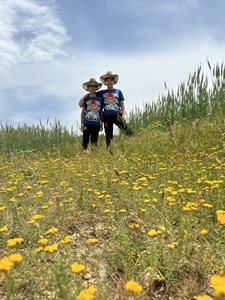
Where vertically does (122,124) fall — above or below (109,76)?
below

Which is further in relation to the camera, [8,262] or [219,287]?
[8,262]

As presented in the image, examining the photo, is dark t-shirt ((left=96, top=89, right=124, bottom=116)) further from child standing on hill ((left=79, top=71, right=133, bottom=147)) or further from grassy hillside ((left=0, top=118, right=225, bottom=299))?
grassy hillside ((left=0, top=118, right=225, bottom=299))

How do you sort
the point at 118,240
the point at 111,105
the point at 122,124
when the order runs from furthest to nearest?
the point at 122,124
the point at 111,105
the point at 118,240

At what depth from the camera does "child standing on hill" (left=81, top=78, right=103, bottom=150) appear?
7574 mm

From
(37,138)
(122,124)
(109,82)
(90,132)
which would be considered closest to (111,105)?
(109,82)

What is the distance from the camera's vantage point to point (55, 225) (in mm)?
2932

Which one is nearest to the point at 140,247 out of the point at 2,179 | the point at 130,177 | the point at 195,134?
the point at 130,177

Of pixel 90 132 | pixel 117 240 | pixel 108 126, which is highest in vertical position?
pixel 108 126

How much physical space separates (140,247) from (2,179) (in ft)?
12.2

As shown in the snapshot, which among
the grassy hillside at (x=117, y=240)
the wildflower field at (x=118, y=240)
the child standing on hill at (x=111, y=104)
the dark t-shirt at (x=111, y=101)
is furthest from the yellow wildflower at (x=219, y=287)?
the dark t-shirt at (x=111, y=101)

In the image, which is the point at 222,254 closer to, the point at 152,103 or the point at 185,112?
the point at 185,112

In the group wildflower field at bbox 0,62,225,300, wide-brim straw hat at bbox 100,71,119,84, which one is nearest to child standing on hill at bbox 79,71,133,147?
wide-brim straw hat at bbox 100,71,119,84

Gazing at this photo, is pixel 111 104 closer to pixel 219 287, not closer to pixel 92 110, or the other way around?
pixel 92 110

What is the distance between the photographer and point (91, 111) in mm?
7566
